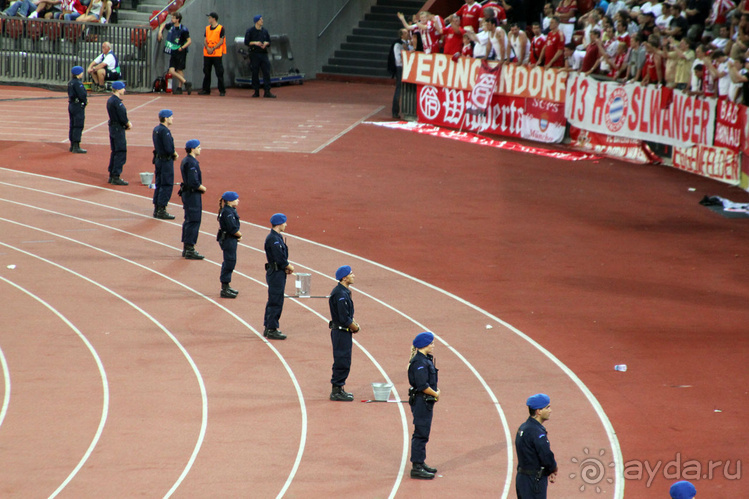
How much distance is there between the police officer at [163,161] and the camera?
15945 millimetres

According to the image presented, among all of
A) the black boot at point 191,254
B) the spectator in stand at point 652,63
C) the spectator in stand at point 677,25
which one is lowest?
the black boot at point 191,254

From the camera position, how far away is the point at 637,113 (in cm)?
2095

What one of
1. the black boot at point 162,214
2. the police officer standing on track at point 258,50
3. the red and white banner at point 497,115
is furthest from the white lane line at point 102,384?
the police officer standing on track at point 258,50

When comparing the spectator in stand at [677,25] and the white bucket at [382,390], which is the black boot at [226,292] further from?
the spectator in stand at [677,25]

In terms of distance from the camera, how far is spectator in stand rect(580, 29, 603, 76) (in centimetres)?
2166

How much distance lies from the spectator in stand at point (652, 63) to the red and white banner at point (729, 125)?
6.86 ft

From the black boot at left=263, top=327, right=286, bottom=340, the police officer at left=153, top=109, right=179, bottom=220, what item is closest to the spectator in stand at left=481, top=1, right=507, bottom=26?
the police officer at left=153, top=109, right=179, bottom=220

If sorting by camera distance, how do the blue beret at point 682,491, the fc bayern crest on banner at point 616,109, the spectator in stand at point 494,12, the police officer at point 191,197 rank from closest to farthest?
the blue beret at point 682,491 → the police officer at point 191,197 → the fc bayern crest on banner at point 616,109 → the spectator in stand at point 494,12

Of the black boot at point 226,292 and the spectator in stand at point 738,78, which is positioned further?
the spectator in stand at point 738,78

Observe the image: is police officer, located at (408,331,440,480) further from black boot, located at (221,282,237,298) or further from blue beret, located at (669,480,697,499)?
black boot, located at (221,282,237,298)

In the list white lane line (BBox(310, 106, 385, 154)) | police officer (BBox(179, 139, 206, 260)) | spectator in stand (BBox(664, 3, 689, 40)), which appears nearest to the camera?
police officer (BBox(179, 139, 206, 260))

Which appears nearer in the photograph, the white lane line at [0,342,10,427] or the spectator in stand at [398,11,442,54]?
the white lane line at [0,342,10,427]

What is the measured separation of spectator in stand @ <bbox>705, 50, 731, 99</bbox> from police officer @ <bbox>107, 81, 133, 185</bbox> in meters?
11.1

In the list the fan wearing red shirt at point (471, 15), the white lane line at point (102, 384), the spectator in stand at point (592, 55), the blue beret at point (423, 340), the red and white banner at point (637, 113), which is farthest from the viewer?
the fan wearing red shirt at point (471, 15)
